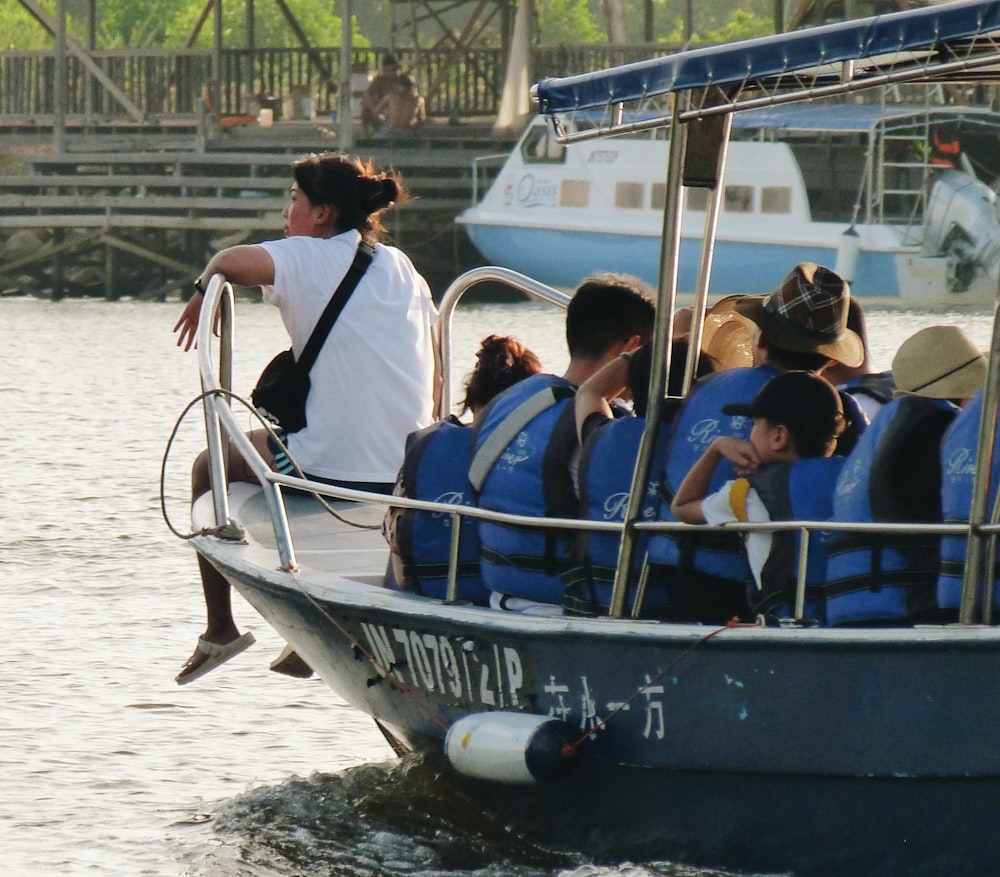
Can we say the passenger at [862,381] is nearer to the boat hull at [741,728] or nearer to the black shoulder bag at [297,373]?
the boat hull at [741,728]

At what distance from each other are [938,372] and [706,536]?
0.63m

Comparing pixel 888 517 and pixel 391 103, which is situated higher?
pixel 391 103

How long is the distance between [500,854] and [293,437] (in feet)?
4.99

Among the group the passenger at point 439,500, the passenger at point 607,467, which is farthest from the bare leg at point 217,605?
the passenger at point 607,467

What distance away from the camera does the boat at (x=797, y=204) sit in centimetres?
2823

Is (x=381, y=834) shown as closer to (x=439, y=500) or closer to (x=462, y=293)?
(x=439, y=500)

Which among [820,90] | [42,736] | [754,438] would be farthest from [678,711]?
[42,736]

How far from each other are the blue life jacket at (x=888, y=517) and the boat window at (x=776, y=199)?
999 inches

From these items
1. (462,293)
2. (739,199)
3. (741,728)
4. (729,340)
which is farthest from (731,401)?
(739,199)

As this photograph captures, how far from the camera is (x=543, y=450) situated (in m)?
4.88

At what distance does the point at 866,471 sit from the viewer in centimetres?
418

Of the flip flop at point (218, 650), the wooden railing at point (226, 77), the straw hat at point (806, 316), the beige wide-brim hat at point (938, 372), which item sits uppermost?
the wooden railing at point (226, 77)

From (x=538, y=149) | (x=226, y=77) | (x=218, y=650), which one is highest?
(x=226, y=77)

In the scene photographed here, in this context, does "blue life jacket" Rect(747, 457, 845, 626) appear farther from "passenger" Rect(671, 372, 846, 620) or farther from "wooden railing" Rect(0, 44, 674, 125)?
"wooden railing" Rect(0, 44, 674, 125)
